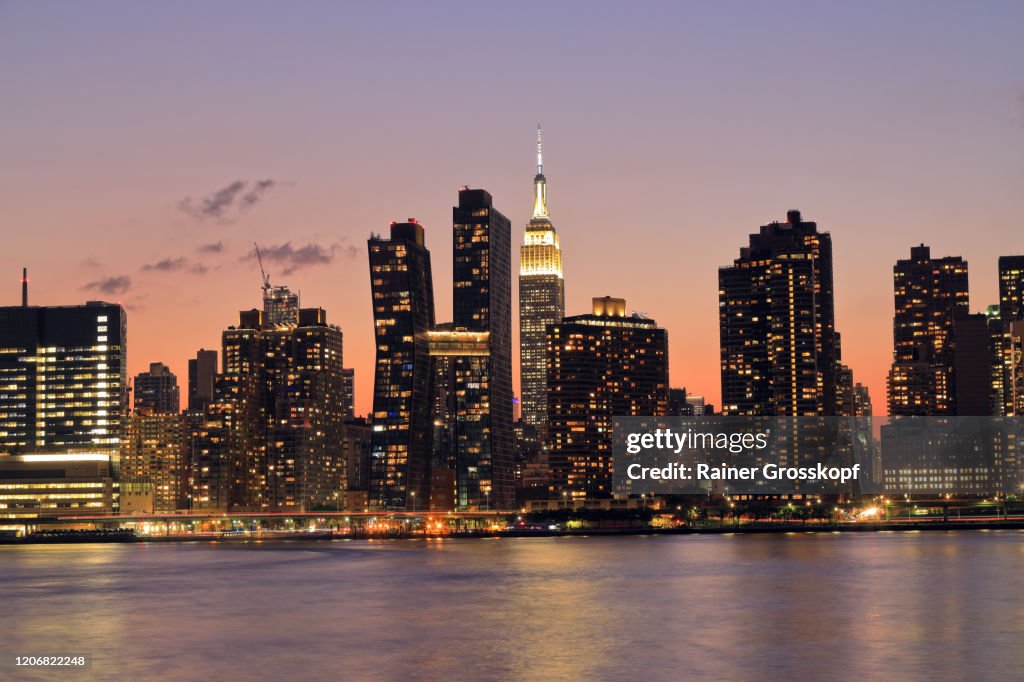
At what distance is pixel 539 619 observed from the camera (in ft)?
276

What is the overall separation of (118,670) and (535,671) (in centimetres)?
1910

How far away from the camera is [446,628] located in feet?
262

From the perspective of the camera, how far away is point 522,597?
3999 inches

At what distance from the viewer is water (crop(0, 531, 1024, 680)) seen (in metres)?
63.0

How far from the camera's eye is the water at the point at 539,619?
6303 cm

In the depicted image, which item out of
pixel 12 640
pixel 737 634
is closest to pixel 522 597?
pixel 737 634

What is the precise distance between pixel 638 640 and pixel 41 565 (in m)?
114

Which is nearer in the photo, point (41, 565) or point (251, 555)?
point (41, 565)

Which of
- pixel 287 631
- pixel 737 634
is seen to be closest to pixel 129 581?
pixel 287 631

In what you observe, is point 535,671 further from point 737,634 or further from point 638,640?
point 737,634

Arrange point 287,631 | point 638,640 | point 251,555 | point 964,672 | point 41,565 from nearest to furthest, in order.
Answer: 1. point 964,672
2. point 638,640
3. point 287,631
4. point 41,565
5. point 251,555

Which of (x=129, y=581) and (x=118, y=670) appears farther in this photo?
(x=129, y=581)

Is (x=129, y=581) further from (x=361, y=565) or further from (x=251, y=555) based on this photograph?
(x=251, y=555)

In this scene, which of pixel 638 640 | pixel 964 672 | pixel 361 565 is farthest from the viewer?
pixel 361 565
